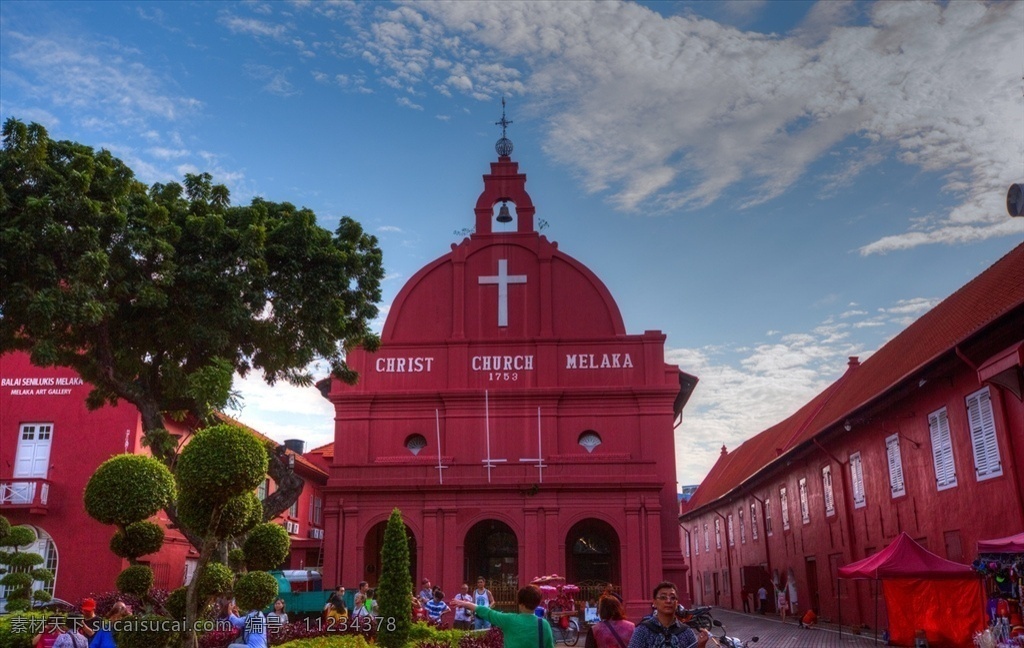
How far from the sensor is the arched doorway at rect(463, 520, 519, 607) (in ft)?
84.6

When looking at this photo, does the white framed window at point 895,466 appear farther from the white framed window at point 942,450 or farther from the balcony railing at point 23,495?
the balcony railing at point 23,495

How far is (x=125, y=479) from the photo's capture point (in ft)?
36.9

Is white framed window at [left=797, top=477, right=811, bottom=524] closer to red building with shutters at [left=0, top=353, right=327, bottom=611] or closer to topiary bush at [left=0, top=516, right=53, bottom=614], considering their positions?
red building with shutters at [left=0, top=353, right=327, bottom=611]

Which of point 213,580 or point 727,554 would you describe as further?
point 727,554

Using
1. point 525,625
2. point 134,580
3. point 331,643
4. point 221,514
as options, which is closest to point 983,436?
point 331,643

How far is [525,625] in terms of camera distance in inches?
266

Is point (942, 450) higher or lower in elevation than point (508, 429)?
lower

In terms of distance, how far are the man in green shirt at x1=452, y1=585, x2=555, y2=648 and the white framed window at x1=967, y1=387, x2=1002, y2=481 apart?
38.3 feet

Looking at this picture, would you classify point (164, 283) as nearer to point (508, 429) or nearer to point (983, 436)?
point (508, 429)

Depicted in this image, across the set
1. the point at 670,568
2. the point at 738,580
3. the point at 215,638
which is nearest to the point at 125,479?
the point at 215,638

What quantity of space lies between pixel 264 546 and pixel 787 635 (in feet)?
49.3

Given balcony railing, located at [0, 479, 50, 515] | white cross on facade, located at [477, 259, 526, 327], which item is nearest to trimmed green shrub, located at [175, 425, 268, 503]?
balcony railing, located at [0, 479, 50, 515]

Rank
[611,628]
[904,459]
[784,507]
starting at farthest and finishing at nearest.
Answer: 1. [784,507]
2. [904,459]
3. [611,628]

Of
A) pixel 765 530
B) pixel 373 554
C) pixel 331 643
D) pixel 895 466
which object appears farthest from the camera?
pixel 765 530
